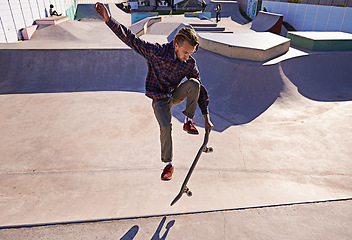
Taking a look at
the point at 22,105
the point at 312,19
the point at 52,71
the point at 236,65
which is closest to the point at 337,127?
the point at 236,65

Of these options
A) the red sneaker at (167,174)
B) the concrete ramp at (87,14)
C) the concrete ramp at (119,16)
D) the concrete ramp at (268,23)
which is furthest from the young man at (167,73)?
the concrete ramp at (87,14)

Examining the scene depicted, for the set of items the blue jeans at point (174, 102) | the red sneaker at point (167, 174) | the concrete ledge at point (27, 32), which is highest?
the blue jeans at point (174, 102)

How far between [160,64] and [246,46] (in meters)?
8.50

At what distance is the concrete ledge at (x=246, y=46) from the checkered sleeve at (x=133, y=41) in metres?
8.18

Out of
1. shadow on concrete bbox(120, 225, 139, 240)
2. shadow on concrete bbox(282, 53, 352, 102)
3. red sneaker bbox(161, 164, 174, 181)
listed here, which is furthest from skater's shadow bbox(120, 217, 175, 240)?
shadow on concrete bbox(282, 53, 352, 102)

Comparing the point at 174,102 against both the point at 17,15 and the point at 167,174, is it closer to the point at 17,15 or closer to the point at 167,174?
the point at 167,174

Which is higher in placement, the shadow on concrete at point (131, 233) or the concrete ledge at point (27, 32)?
the concrete ledge at point (27, 32)

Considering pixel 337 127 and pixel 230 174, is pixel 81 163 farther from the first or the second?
pixel 337 127

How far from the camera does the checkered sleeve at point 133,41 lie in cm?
273

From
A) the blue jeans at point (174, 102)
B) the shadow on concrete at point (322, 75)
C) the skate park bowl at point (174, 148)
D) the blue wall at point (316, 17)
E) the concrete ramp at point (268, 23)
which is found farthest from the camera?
the concrete ramp at point (268, 23)

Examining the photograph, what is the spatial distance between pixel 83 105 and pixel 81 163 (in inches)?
146

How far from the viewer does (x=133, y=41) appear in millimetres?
2814

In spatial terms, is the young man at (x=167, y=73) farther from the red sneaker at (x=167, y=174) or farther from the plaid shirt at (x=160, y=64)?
the red sneaker at (x=167, y=174)

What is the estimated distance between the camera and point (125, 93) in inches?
394
